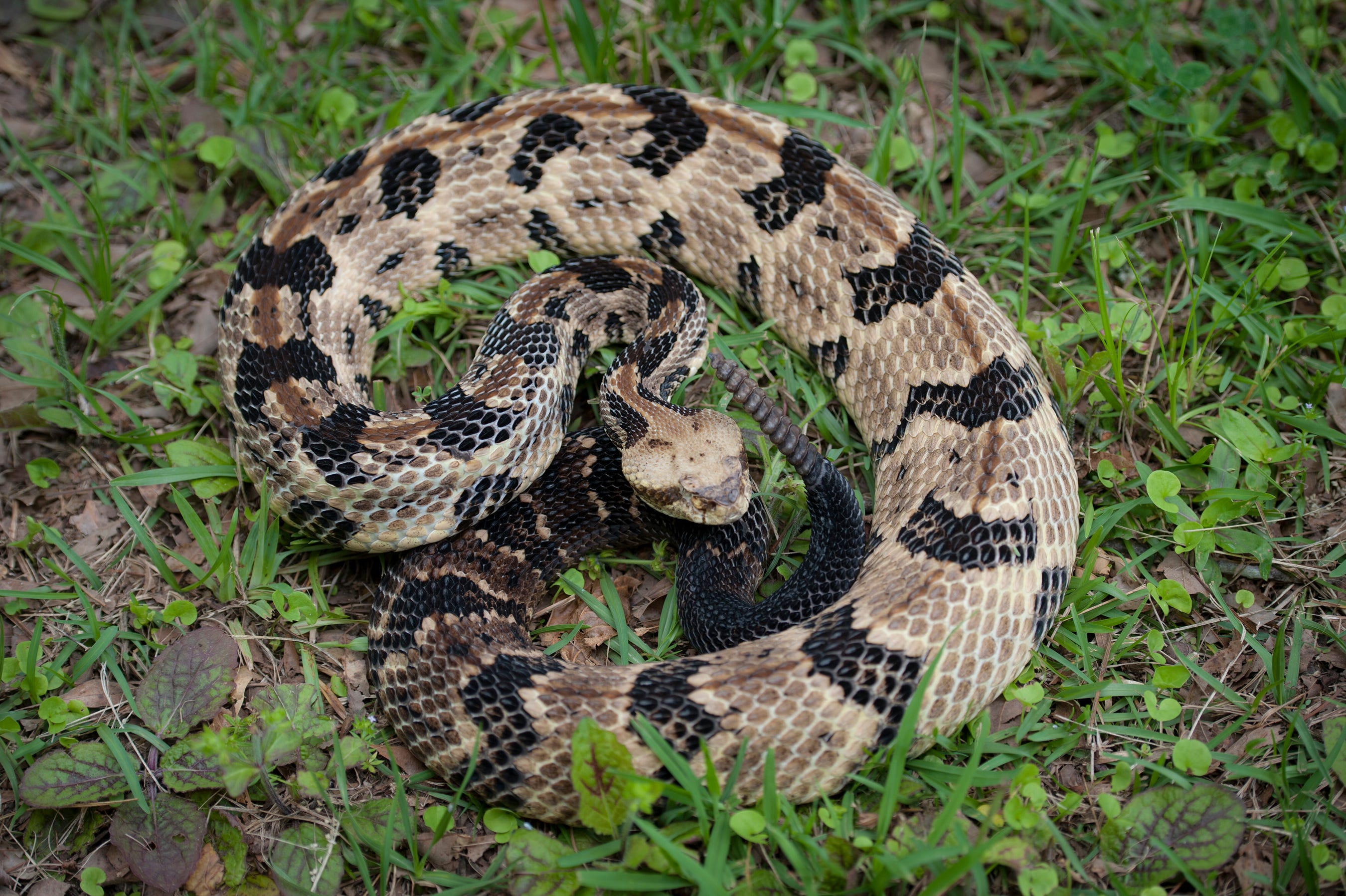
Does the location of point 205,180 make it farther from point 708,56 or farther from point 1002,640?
point 1002,640

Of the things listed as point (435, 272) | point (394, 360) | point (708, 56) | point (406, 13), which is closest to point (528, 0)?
point (406, 13)

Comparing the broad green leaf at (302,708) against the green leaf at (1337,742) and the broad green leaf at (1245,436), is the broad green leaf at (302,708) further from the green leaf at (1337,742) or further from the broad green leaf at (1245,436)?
the broad green leaf at (1245,436)

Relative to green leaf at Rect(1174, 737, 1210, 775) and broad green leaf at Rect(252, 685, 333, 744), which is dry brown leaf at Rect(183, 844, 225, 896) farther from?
green leaf at Rect(1174, 737, 1210, 775)

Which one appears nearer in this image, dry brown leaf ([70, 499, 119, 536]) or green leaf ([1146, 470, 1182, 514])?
green leaf ([1146, 470, 1182, 514])

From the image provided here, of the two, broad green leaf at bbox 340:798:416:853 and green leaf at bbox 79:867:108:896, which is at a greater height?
green leaf at bbox 79:867:108:896

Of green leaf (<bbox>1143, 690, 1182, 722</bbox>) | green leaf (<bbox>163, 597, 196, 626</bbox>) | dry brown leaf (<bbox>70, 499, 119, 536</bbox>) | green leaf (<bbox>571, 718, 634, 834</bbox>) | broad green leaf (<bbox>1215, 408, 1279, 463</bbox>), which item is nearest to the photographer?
green leaf (<bbox>571, 718, 634, 834</bbox>)

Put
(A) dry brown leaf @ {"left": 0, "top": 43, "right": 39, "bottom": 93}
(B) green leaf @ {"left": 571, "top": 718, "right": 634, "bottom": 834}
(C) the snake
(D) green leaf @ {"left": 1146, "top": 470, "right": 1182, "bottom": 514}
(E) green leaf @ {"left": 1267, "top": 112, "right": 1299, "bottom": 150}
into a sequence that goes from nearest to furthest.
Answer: (B) green leaf @ {"left": 571, "top": 718, "right": 634, "bottom": 834}, (C) the snake, (D) green leaf @ {"left": 1146, "top": 470, "right": 1182, "bottom": 514}, (E) green leaf @ {"left": 1267, "top": 112, "right": 1299, "bottom": 150}, (A) dry brown leaf @ {"left": 0, "top": 43, "right": 39, "bottom": 93}

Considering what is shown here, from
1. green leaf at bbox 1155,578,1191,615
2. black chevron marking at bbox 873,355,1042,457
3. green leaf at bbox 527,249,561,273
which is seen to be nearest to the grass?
green leaf at bbox 1155,578,1191,615
